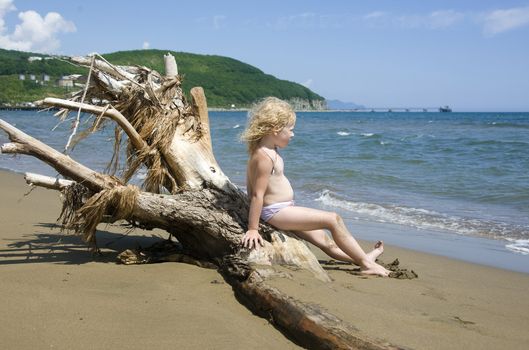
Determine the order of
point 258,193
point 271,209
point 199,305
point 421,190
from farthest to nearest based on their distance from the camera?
point 421,190
point 271,209
point 258,193
point 199,305

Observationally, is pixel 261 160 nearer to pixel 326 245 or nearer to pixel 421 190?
pixel 326 245

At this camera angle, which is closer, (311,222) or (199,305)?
(199,305)

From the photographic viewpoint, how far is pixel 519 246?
6832mm

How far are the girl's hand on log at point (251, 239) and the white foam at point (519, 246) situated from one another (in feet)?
12.2

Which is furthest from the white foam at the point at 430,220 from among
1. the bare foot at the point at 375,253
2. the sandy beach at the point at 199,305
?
the bare foot at the point at 375,253

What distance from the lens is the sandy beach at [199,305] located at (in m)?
3.18

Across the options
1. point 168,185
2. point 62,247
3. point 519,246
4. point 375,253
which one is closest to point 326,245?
point 375,253

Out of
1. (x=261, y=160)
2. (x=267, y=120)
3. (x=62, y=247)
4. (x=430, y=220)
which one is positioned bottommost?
(x=430, y=220)

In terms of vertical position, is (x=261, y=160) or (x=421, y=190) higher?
(x=261, y=160)

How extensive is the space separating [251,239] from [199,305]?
0.84 m

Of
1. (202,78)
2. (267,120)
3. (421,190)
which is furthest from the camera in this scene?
(202,78)

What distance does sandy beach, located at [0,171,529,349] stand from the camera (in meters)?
3.18

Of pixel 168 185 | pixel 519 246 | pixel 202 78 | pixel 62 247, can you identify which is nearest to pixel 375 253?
pixel 168 185

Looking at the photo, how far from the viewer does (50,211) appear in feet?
25.5
